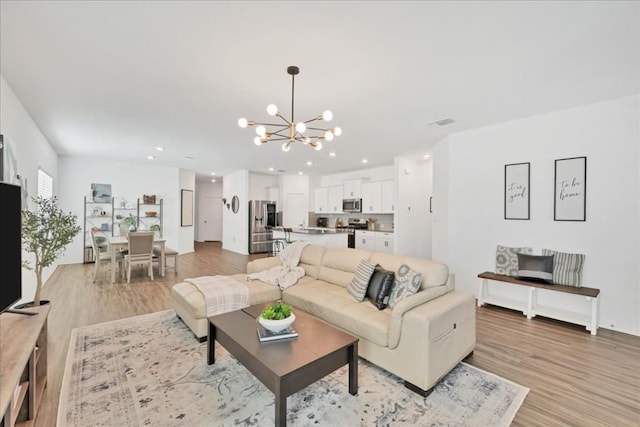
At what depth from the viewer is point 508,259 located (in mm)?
4176

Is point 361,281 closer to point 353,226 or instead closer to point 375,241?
point 375,241

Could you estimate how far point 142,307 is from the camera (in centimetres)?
408

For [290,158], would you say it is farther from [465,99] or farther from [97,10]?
[97,10]

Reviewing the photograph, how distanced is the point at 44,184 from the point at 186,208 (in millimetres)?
3863

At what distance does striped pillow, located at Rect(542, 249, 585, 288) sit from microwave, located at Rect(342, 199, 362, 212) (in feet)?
16.5

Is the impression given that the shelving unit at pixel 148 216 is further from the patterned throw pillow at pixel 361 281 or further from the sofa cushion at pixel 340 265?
the patterned throw pillow at pixel 361 281

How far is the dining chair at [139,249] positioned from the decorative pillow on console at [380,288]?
4.64m

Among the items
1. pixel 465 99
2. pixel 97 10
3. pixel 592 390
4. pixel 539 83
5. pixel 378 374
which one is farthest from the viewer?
pixel 465 99

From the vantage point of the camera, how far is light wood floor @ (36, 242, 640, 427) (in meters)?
2.02

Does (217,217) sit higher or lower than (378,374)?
higher

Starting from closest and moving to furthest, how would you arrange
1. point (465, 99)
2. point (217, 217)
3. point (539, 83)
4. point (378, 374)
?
1. point (378, 374)
2. point (539, 83)
3. point (465, 99)
4. point (217, 217)

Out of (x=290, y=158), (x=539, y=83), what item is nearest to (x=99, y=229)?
(x=290, y=158)

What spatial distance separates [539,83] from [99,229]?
9.20 m

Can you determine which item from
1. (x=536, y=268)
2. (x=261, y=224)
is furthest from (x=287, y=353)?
(x=261, y=224)
